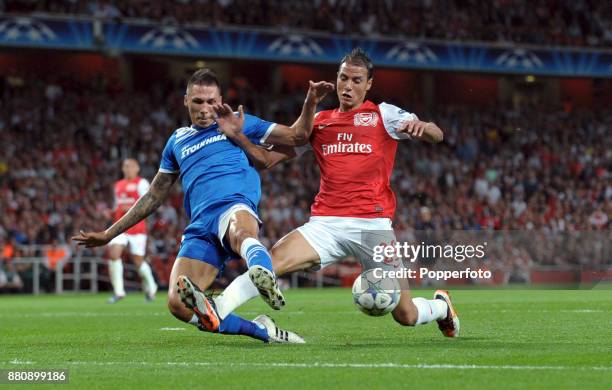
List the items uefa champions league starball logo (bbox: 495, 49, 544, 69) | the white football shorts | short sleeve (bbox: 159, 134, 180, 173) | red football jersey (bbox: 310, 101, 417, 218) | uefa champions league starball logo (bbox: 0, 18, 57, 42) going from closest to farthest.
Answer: the white football shorts, red football jersey (bbox: 310, 101, 417, 218), short sleeve (bbox: 159, 134, 180, 173), uefa champions league starball logo (bbox: 0, 18, 57, 42), uefa champions league starball logo (bbox: 495, 49, 544, 69)

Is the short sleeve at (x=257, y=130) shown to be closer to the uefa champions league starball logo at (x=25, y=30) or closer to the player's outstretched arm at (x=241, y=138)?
the player's outstretched arm at (x=241, y=138)

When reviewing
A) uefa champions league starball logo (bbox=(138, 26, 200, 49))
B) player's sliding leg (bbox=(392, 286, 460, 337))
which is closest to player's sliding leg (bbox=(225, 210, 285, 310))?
player's sliding leg (bbox=(392, 286, 460, 337))

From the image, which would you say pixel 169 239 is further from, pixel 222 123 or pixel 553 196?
pixel 222 123

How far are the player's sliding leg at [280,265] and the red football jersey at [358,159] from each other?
0.38 meters

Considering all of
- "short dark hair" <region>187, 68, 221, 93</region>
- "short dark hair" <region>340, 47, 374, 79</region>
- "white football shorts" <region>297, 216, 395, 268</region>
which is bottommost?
"white football shorts" <region>297, 216, 395, 268</region>

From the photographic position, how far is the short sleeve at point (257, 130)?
29.9ft

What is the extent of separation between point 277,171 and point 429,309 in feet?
66.8

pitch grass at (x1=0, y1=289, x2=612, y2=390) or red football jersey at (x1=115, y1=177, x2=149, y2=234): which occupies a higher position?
red football jersey at (x1=115, y1=177, x2=149, y2=234)

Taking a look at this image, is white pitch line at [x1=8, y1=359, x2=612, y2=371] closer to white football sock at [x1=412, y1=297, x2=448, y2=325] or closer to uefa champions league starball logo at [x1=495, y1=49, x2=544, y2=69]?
white football sock at [x1=412, y1=297, x2=448, y2=325]

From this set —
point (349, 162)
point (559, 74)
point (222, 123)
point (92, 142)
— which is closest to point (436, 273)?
point (349, 162)

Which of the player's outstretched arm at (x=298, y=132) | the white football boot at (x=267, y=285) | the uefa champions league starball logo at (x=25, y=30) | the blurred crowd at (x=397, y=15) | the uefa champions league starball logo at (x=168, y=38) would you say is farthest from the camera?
the blurred crowd at (x=397, y=15)

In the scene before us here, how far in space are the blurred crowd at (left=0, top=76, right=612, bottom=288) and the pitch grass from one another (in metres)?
10.2

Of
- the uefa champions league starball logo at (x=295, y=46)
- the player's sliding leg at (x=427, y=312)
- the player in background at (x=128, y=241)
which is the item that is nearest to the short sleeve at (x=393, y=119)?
the player's sliding leg at (x=427, y=312)

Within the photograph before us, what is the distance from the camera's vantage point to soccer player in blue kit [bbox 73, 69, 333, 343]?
342 inches
